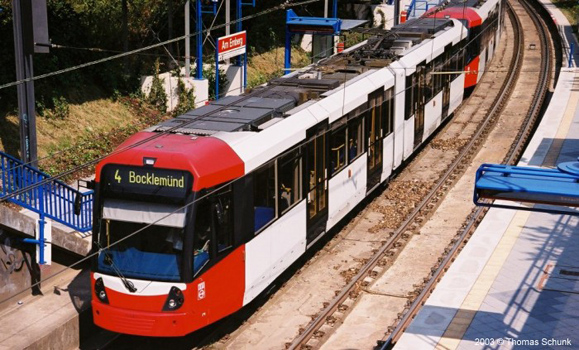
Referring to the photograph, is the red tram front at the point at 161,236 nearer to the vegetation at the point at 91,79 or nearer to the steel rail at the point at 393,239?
the steel rail at the point at 393,239

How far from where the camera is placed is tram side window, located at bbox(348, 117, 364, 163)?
60.1ft

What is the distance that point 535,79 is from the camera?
37.9 meters

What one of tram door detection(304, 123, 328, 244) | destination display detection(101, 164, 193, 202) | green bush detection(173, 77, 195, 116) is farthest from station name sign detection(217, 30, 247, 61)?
destination display detection(101, 164, 193, 202)

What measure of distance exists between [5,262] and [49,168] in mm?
6713

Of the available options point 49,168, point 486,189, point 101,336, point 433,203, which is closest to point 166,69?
point 49,168

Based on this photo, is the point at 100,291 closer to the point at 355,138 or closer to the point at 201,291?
the point at 201,291

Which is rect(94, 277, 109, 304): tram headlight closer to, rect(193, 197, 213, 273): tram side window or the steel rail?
rect(193, 197, 213, 273): tram side window

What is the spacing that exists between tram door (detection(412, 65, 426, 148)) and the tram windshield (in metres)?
11.5

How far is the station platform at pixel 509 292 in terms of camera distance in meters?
13.9

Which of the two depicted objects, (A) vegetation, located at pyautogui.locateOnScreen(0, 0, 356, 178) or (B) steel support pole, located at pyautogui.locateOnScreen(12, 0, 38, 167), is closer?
(B) steel support pole, located at pyautogui.locateOnScreen(12, 0, 38, 167)

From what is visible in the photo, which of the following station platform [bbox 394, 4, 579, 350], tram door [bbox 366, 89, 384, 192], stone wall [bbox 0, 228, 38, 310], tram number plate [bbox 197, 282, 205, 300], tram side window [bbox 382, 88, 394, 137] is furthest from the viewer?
tram side window [bbox 382, 88, 394, 137]

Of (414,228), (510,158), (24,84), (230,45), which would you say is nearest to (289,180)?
(414,228)

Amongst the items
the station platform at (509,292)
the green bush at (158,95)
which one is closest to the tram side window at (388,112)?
the station platform at (509,292)

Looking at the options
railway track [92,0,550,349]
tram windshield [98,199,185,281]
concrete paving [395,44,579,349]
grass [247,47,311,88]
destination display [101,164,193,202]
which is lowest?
railway track [92,0,550,349]
